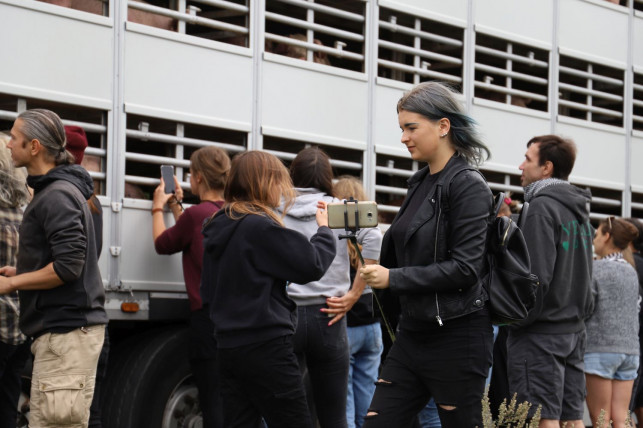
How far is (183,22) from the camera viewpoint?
6.50 m

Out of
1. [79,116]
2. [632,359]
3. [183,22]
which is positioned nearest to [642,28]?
[632,359]

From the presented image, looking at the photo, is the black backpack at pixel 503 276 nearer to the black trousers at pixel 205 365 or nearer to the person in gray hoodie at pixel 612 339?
the black trousers at pixel 205 365

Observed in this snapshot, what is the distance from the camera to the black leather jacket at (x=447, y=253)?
4352 millimetres

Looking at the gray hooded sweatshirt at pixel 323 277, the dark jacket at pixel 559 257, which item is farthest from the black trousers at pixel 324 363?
the dark jacket at pixel 559 257

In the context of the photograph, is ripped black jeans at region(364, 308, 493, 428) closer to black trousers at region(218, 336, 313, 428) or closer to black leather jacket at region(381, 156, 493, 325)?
black leather jacket at region(381, 156, 493, 325)

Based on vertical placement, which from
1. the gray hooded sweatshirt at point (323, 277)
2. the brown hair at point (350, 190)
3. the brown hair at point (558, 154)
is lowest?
the gray hooded sweatshirt at point (323, 277)

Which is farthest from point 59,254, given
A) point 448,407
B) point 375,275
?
point 448,407

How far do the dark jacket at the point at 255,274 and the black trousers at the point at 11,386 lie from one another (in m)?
1.19

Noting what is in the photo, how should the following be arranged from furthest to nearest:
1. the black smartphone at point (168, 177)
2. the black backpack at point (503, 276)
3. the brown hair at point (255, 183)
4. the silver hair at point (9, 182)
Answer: the black smartphone at point (168, 177), the silver hair at point (9, 182), the brown hair at point (255, 183), the black backpack at point (503, 276)

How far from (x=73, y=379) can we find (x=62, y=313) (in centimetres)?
30

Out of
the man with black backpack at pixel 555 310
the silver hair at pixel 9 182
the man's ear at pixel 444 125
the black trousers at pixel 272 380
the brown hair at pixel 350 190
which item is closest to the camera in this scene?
the man's ear at pixel 444 125

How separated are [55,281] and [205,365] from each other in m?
1.59

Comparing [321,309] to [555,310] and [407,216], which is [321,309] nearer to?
[555,310]

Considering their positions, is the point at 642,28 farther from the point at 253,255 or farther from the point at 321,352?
the point at 253,255
